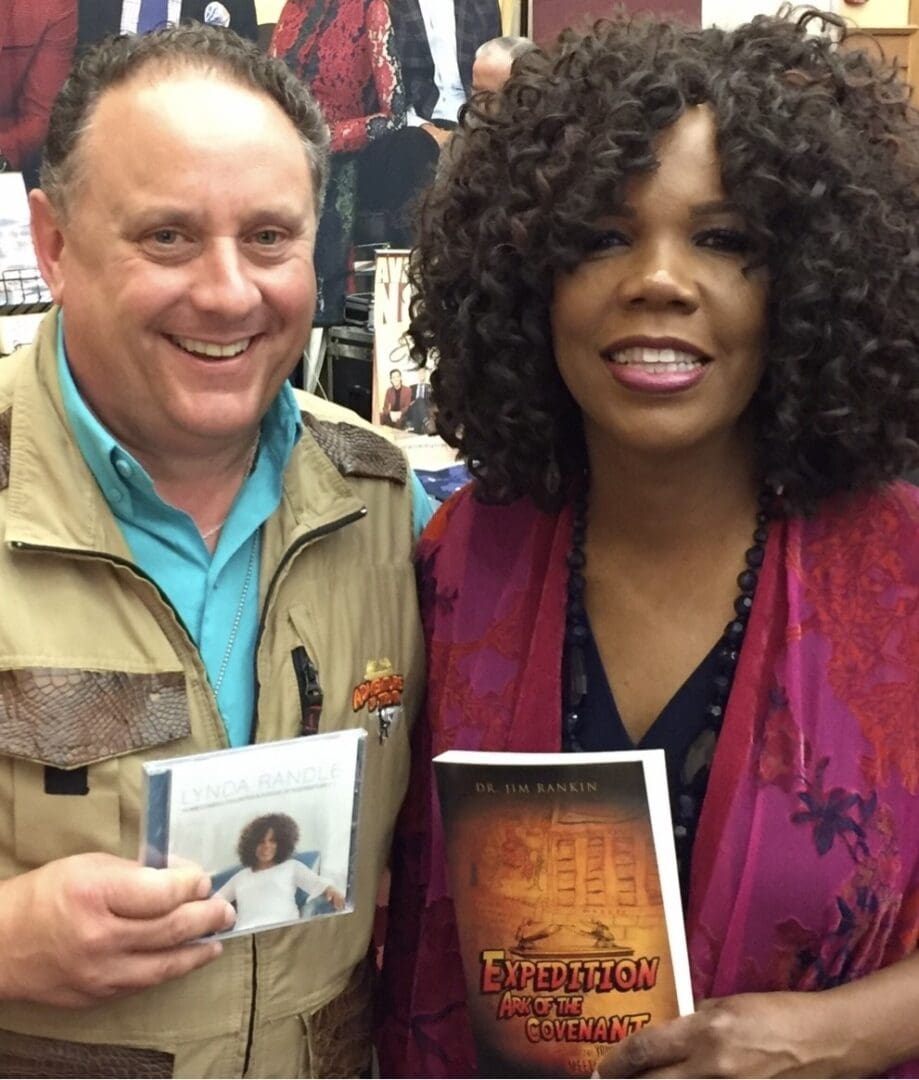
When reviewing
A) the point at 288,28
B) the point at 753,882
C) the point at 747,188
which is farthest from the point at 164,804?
the point at 288,28

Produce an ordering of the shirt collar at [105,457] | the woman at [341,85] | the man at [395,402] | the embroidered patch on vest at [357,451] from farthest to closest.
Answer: the woman at [341,85] < the man at [395,402] < the embroidered patch on vest at [357,451] < the shirt collar at [105,457]

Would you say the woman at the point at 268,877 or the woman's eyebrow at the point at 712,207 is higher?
the woman's eyebrow at the point at 712,207

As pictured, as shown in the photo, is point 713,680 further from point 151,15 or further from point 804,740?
point 151,15

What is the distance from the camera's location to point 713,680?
1372mm

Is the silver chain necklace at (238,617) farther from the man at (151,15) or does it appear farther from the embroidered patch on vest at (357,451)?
the man at (151,15)

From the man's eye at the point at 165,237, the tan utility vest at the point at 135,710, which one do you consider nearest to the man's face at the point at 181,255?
the man's eye at the point at 165,237

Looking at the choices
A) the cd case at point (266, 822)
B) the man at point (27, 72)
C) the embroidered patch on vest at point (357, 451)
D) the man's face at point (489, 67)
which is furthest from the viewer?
the man's face at point (489, 67)

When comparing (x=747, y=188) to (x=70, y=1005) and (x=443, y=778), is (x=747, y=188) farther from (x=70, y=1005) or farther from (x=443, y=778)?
(x=70, y=1005)

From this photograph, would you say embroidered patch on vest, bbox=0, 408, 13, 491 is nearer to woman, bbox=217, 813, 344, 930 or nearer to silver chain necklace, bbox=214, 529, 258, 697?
silver chain necklace, bbox=214, 529, 258, 697

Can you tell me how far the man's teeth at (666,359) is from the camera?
50.1 inches

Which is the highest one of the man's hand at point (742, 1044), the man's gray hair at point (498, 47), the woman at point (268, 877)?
the man's gray hair at point (498, 47)

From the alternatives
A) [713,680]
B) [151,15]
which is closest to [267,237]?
[713,680]

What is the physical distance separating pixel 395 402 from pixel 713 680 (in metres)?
1.96

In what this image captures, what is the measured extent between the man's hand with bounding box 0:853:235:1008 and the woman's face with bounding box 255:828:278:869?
5 centimetres
